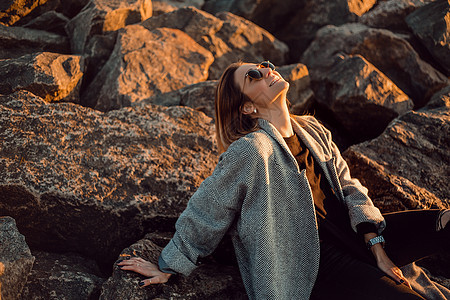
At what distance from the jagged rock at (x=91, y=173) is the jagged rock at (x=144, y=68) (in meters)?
0.89

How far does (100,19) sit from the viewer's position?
5.02 meters

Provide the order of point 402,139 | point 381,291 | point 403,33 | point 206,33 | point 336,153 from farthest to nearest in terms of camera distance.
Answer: point 403,33, point 206,33, point 402,139, point 336,153, point 381,291

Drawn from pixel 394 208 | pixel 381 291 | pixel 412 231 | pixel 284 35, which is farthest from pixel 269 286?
pixel 284 35

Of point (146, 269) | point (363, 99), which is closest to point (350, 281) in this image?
point (146, 269)

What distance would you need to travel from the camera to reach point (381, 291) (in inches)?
90.4

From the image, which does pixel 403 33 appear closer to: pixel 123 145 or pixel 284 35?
pixel 284 35

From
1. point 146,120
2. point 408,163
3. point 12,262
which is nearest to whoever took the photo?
point 12,262

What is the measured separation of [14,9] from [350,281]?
16.2 feet

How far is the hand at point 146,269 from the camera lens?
2.45 m

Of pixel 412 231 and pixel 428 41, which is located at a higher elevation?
pixel 428 41

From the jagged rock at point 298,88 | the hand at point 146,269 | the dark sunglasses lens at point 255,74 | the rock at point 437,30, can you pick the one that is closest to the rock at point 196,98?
the jagged rock at point 298,88

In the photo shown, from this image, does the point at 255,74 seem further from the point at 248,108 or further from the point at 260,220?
the point at 260,220

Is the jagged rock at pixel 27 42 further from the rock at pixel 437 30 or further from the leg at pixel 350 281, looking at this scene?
the rock at pixel 437 30

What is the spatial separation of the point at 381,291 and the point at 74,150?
245cm
